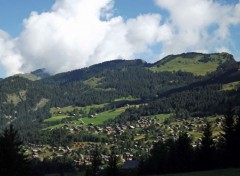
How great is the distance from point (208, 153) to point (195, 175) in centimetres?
1747

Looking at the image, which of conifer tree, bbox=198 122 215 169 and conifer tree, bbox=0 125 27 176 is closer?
conifer tree, bbox=0 125 27 176

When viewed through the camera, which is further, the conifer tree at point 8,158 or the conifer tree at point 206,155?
the conifer tree at point 206,155

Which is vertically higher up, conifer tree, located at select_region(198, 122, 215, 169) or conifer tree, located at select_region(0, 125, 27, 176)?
conifer tree, located at select_region(0, 125, 27, 176)

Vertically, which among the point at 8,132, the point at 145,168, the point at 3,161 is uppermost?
the point at 8,132

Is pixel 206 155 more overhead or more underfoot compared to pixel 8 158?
more underfoot

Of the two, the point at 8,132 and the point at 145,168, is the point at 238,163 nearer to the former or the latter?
the point at 145,168

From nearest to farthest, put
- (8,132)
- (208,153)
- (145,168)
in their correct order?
(8,132)
(208,153)
(145,168)

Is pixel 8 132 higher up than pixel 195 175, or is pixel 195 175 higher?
pixel 8 132

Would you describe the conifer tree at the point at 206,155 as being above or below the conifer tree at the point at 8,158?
below

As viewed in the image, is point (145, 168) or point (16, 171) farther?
point (145, 168)

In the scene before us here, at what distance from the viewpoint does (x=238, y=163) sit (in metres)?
66.5

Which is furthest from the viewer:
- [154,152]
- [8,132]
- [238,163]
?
[154,152]

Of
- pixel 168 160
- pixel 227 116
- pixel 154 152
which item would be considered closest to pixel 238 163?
pixel 227 116

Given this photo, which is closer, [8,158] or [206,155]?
[8,158]
